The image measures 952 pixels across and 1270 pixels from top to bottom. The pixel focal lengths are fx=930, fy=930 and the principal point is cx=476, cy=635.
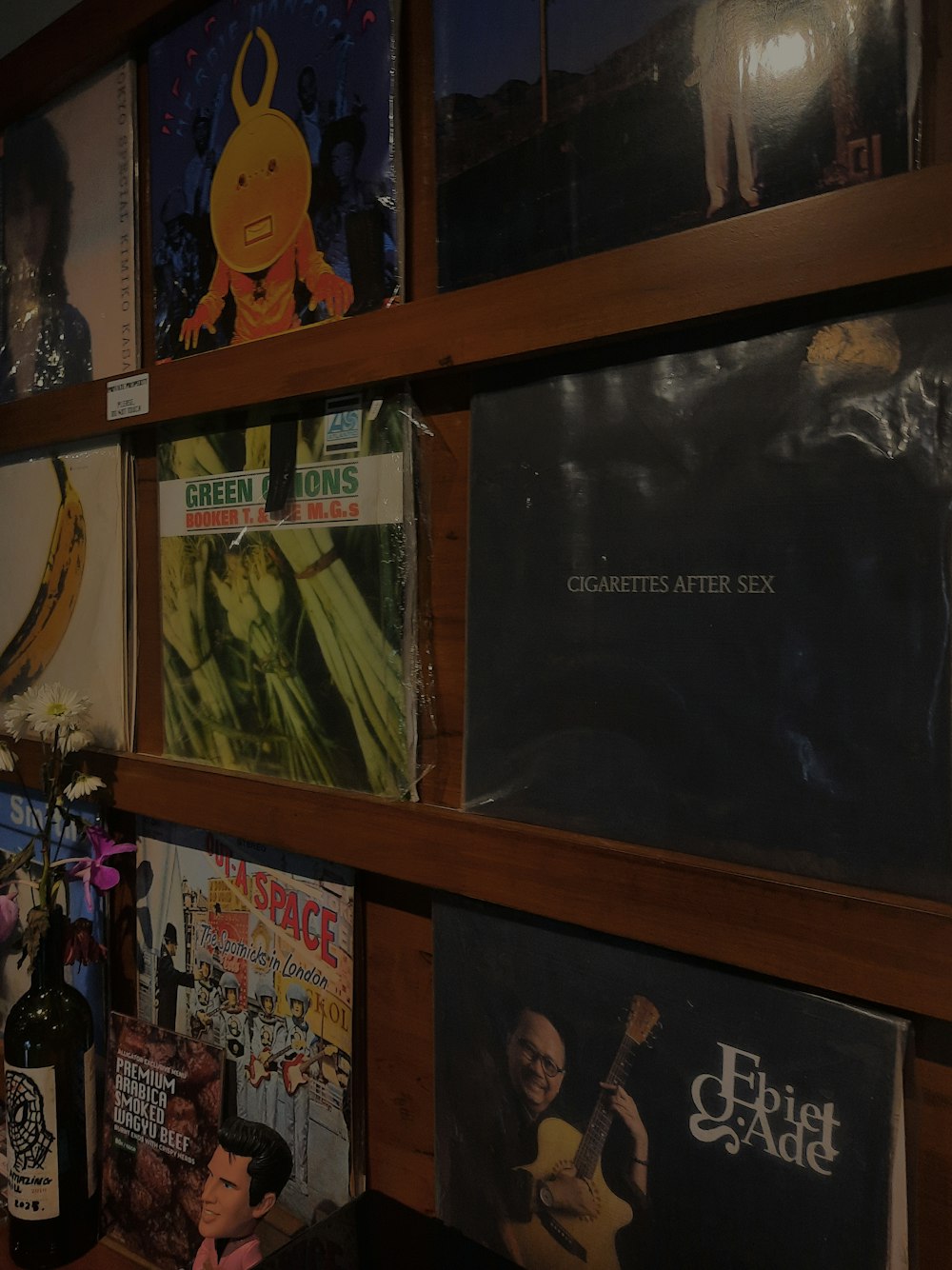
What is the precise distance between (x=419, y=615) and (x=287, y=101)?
0.57 metres

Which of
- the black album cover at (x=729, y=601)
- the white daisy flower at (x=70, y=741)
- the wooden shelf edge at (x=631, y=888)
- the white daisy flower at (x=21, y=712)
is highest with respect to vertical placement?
the black album cover at (x=729, y=601)

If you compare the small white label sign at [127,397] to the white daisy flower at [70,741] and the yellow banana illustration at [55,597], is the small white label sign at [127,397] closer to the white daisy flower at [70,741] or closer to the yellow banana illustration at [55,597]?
the yellow banana illustration at [55,597]

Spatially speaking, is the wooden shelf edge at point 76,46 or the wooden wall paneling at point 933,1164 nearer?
the wooden wall paneling at point 933,1164

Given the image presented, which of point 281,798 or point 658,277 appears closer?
point 658,277

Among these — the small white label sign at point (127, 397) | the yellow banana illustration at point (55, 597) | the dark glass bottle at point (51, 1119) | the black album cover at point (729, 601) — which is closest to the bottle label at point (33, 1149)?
the dark glass bottle at point (51, 1119)

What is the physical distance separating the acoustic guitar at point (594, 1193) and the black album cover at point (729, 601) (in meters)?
0.19

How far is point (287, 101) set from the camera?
0.99 m

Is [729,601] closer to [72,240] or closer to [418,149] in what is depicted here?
[418,149]

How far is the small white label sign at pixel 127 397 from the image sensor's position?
1106 millimetres

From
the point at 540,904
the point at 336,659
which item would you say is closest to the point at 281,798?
the point at 336,659

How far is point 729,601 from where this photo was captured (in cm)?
73

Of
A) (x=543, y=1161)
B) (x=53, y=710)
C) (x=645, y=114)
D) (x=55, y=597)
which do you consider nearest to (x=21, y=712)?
(x=53, y=710)

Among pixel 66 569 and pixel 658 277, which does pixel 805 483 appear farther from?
pixel 66 569

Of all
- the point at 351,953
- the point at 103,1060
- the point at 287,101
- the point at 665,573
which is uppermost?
the point at 287,101
